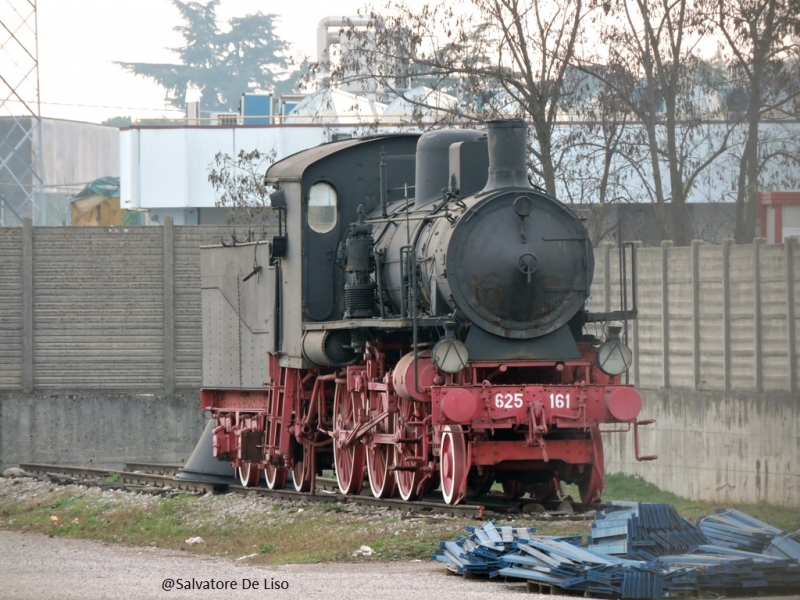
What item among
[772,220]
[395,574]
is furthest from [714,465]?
[772,220]

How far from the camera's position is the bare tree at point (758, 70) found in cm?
1474

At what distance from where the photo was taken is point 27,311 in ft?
75.2

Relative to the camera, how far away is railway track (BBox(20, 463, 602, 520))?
1255 centimetres

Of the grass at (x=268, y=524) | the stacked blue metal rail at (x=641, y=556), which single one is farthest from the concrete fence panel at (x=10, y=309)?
the stacked blue metal rail at (x=641, y=556)

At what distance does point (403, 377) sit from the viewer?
12.9 m

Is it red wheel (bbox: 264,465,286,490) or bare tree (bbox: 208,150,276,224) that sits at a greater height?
bare tree (bbox: 208,150,276,224)

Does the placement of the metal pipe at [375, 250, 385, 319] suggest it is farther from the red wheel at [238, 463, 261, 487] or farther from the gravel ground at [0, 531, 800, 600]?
the red wheel at [238, 463, 261, 487]

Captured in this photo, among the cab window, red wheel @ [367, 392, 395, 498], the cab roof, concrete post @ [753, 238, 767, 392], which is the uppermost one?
the cab roof

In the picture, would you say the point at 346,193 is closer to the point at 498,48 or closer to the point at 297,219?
the point at 297,219

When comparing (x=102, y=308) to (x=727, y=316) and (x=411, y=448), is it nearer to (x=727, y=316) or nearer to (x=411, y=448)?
(x=411, y=448)

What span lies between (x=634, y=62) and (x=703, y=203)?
12.0 meters

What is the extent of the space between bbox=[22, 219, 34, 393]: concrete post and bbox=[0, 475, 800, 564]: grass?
5784mm

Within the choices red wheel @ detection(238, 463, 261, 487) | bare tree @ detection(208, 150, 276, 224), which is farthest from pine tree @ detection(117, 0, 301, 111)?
red wheel @ detection(238, 463, 261, 487)

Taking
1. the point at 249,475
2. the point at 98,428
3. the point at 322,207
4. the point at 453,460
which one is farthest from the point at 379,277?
the point at 98,428
